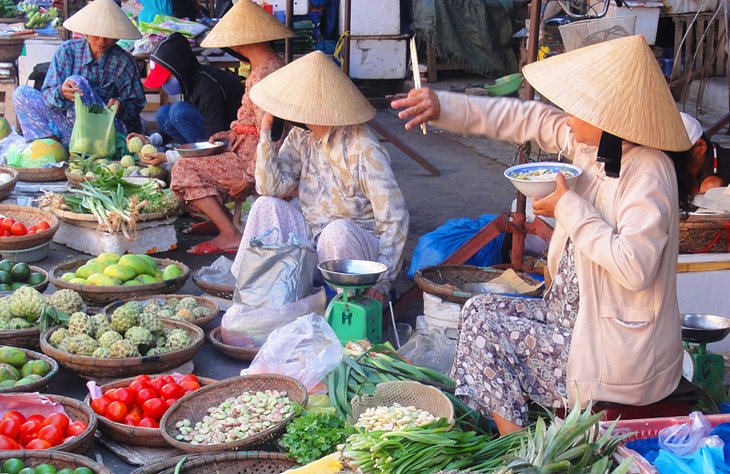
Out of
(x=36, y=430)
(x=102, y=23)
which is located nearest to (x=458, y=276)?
(x=36, y=430)

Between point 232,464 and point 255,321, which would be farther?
point 255,321

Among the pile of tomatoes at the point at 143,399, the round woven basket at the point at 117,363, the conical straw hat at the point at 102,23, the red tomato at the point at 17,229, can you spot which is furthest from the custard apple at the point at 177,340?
the conical straw hat at the point at 102,23

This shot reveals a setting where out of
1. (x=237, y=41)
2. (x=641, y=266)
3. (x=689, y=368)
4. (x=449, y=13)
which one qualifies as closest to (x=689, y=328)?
(x=689, y=368)

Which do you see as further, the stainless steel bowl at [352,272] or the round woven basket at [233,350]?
the round woven basket at [233,350]

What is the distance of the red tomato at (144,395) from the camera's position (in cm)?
320

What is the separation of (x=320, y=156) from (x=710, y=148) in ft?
5.80

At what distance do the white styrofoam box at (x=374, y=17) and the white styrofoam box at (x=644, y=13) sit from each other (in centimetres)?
246

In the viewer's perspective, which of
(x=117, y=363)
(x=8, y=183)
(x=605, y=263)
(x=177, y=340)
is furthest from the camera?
(x=8, y=183)

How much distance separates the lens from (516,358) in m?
2.83

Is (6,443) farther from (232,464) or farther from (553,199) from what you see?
(553,199)

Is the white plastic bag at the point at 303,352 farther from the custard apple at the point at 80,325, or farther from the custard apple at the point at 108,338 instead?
the custard apple at the point at 80,325

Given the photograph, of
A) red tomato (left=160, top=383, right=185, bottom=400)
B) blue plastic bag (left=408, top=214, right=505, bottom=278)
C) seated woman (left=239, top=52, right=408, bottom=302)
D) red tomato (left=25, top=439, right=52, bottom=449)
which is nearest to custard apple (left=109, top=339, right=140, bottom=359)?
red tomato (left=160, top=383, right=185, bottom=400)

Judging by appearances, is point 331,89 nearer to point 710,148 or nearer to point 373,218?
point 373,218

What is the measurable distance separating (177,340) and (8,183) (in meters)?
2.50
